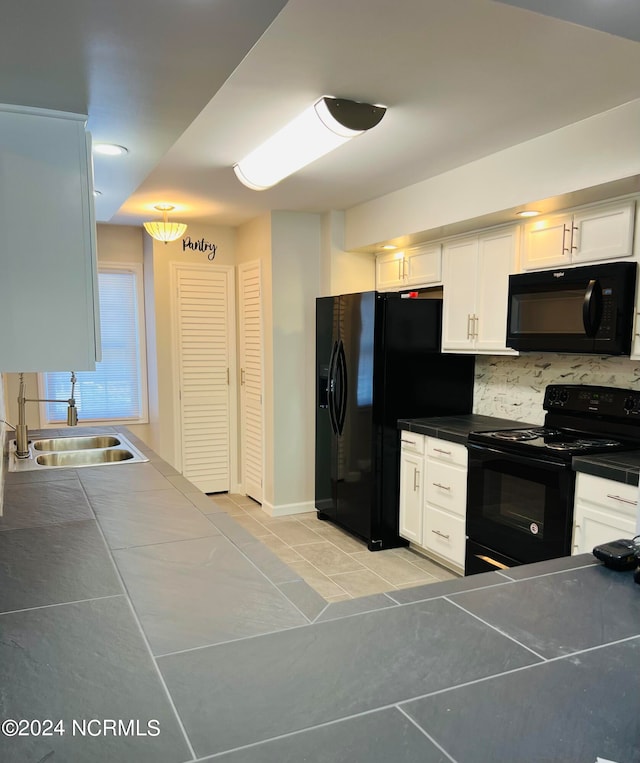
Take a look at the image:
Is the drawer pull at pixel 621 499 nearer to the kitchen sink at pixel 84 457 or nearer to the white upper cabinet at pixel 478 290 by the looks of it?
the white upper cabinet at pixel 478 290

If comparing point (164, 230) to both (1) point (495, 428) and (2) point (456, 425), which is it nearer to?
(2) point (456, 425)

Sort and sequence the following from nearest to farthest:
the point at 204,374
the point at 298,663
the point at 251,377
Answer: the point at 298,663, the point at 251,377, the point at 204,374

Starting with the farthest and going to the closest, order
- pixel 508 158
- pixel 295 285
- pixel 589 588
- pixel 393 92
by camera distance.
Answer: pixel 295 285 → pixel 508 158 → pixel 393 92 → pixel 589 588

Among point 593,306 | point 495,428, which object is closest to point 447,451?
point 495,428

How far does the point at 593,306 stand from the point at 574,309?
15cm

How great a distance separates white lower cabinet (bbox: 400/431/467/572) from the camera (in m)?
3.30

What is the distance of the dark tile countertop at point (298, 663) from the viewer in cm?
74

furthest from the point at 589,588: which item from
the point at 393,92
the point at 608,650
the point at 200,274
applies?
the point at 200,274

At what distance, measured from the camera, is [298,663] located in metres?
0.91

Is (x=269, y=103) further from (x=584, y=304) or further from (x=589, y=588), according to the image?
(x=589, y=588)

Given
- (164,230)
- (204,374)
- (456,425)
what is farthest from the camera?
(204,374)

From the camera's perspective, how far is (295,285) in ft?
14.9

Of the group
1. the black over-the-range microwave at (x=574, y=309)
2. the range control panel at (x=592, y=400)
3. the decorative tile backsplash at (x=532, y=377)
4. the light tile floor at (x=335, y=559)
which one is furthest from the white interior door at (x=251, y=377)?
the range control panel at (x=592, y=400)

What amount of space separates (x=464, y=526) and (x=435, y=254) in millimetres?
1782
